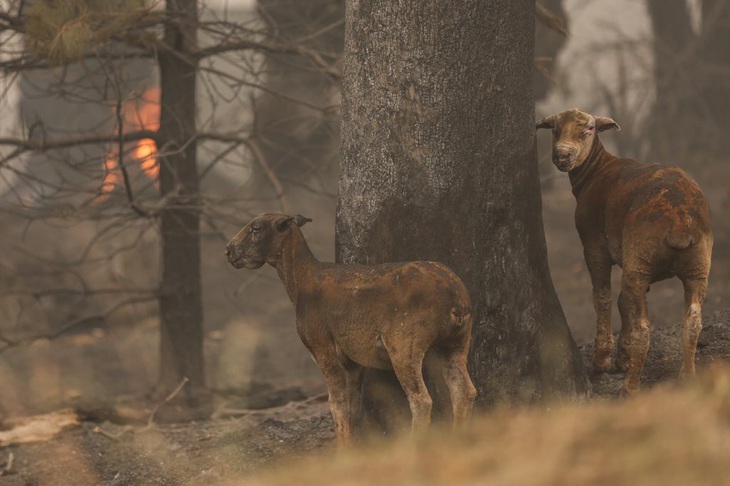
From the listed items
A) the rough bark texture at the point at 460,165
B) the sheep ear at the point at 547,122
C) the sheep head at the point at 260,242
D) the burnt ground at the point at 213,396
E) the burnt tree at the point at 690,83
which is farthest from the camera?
the burnt tree at the point at 690,83

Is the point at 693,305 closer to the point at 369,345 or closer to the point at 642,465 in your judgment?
the point at 369,345

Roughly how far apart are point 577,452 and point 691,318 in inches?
117

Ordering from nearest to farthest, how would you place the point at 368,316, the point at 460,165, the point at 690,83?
the point at 368,316, the point at 460,165, the point at 690,83

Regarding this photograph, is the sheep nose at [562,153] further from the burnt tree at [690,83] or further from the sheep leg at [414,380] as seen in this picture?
the burnt tree at [690,83]

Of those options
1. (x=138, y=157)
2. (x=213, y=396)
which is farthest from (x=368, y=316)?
(x=138, y=157)

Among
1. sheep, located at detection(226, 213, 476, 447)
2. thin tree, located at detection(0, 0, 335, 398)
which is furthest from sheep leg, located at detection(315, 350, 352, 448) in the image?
thin tree, located at detection(0, 0, 335, 398)

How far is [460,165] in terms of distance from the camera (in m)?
6.30

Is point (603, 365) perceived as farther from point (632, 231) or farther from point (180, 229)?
point (180, 229)

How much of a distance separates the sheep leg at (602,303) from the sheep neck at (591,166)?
1.52ft

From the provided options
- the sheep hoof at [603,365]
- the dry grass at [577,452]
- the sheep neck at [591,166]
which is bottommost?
the sheep hoof at [603,365]

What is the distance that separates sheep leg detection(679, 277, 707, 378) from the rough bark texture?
2.69 ft

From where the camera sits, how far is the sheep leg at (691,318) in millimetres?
5929

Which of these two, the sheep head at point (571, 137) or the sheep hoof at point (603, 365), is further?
the sheep hoof at point (603, 365)

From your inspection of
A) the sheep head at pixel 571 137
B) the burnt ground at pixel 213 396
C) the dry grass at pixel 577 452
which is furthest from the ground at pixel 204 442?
the dry grass at pixel 577 452
